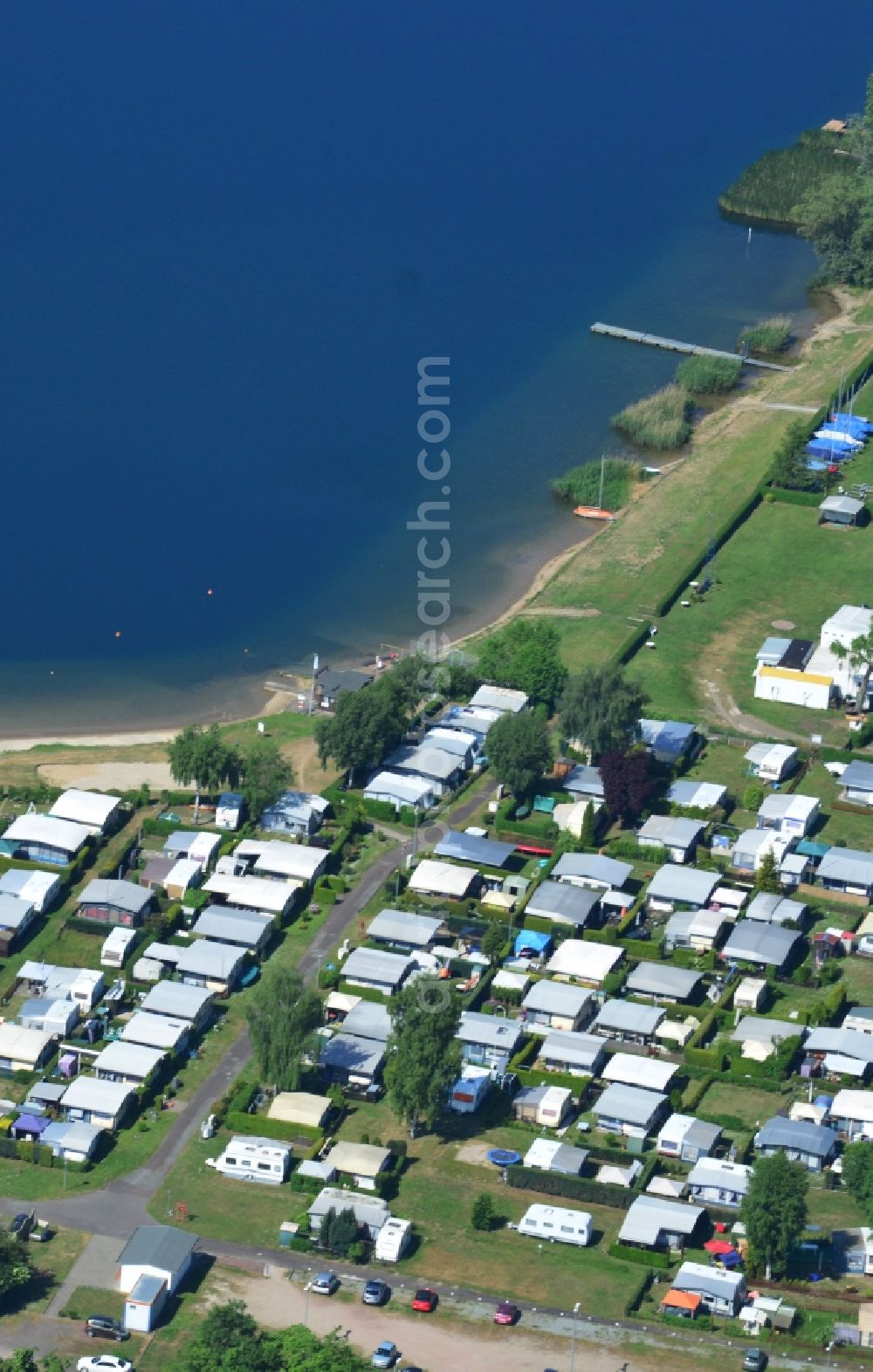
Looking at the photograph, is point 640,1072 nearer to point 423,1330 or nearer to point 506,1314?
point 506,1314

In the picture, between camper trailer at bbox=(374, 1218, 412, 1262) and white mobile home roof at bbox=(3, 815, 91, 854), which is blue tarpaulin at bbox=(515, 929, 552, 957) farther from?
white mobile home roof at bbox=(3, 815, 91, 854)

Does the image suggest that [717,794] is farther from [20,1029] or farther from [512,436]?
[512,436]

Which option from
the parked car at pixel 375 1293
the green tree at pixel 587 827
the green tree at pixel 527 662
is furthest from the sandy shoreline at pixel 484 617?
the parked car at pixel 375 1293

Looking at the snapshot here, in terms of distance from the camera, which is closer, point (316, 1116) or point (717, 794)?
point (316, 1116)

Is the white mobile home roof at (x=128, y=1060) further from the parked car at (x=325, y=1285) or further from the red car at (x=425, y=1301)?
the red car at (x=425, y=1301)

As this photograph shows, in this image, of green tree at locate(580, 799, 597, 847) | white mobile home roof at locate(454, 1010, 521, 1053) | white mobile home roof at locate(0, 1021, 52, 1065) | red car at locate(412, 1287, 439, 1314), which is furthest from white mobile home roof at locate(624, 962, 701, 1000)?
white mobile home roof at locate(0, 1021, 52, 1065)

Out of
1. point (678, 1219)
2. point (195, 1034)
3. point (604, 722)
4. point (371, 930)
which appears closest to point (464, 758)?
point (604, 722)
